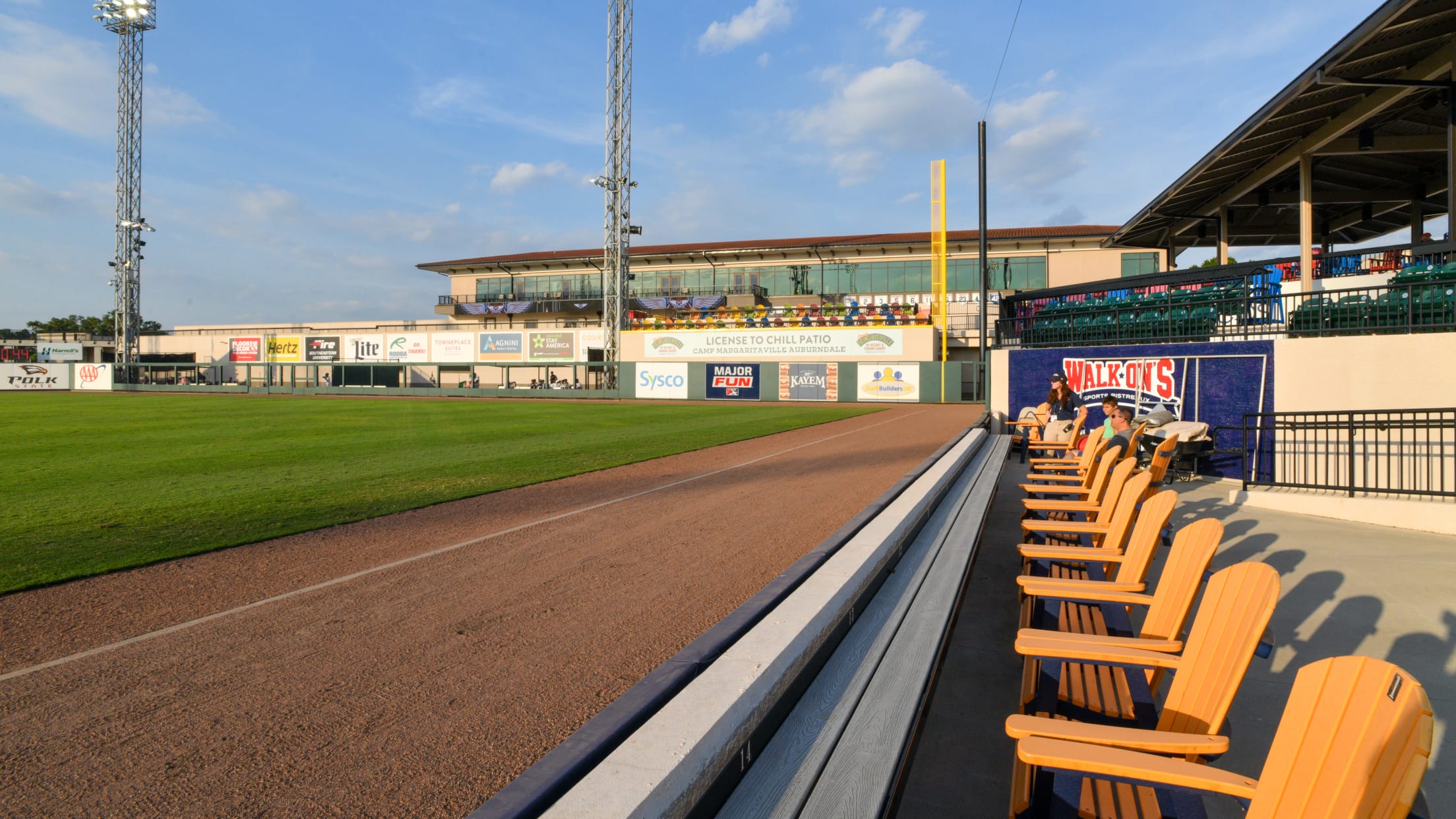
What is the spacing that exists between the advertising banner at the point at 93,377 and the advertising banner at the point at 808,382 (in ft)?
171

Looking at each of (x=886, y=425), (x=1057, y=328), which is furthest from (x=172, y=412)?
(x=1057, y=328)

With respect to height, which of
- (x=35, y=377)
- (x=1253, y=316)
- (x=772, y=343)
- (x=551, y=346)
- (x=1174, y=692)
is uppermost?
(x=551, y=346)

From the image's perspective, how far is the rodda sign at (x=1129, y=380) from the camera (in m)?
13.5

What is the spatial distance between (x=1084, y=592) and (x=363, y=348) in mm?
59266

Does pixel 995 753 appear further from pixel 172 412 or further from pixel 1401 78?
pixel 172 412

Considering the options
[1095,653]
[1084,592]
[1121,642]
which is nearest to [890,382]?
[1084,592]

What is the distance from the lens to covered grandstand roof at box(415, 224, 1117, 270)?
52062 millimetres

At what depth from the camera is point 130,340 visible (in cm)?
5569

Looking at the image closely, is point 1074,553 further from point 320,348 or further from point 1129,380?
point 320,348

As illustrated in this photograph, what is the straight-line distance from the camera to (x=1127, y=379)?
14.4 m

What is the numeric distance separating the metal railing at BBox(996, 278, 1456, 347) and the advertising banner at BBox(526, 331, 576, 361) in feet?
120

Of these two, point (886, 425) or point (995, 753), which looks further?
point (886, 425)

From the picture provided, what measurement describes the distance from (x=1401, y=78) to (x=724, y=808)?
61.6 ft

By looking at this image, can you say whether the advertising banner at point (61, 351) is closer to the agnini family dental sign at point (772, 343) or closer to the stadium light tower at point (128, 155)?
the stadium light tower at point (128, 155)
